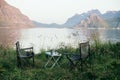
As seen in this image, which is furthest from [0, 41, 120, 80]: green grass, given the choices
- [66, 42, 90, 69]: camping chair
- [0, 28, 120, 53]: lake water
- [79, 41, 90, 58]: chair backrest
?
[0, 28, 120, 53]: lake water

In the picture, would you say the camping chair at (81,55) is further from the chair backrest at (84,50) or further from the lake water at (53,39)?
the lake water at (53,39)

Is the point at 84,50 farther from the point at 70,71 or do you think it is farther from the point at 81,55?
the point at 70,71

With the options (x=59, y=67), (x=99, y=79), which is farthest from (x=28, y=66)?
(x=99, y=79)

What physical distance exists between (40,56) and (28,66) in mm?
1777

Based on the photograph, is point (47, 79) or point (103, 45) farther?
point (103, 45)

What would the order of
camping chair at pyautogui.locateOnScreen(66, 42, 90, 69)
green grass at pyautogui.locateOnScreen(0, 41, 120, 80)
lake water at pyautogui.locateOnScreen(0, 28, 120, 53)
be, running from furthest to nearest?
lake water at pyautogui.locateOnScreen(0, 28, 120, 53), camping chair at pyautogui.locateOnScreen(66, 42, 90, 69), green grass at pyautogui.locateOnScreen(0, 41, 120, 80)

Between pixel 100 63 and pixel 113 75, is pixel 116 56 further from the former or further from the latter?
pixel 113 75

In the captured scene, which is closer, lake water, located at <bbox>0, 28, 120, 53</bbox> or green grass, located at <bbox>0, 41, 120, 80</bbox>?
green grass, located at <bbox>0, 41, 120, 80</bbox>

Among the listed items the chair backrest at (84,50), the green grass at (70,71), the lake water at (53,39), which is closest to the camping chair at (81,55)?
the chair backrest at (84,50)

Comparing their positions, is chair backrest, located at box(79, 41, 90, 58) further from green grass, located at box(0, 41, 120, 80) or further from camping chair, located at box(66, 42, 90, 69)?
green grass, located at box(0, 41, 120, 80)

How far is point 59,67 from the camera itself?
29.0 ft

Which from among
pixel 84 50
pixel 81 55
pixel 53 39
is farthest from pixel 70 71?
pixel 53 39

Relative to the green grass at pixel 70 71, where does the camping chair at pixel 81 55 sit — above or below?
above

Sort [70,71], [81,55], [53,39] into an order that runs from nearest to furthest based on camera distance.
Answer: [81,55], [70,71], [53,39]
